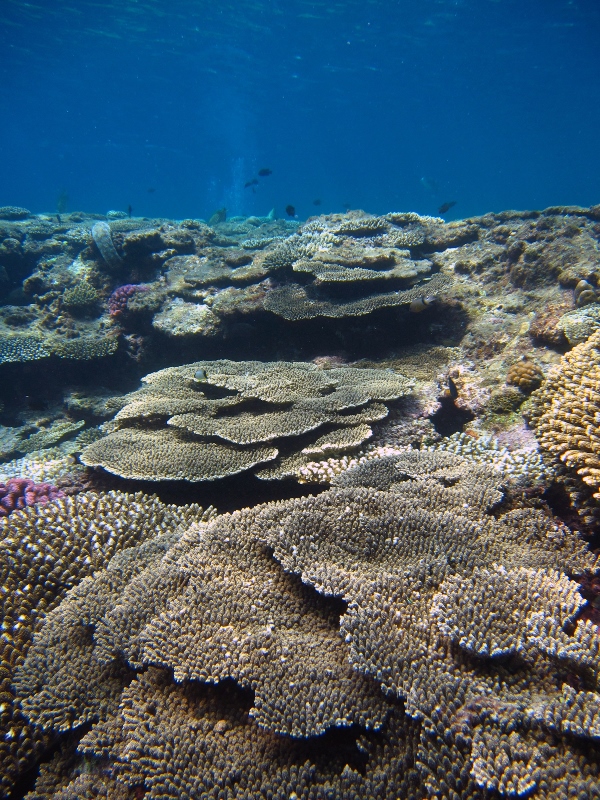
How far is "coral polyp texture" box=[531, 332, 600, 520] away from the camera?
3.00m

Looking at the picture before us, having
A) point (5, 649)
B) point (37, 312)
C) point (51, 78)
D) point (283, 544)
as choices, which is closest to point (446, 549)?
point (283, 544)

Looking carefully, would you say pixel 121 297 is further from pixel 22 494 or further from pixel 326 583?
pixel 326 583

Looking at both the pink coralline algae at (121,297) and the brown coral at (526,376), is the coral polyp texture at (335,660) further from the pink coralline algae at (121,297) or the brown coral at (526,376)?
the pink coralline algae at (121,297)

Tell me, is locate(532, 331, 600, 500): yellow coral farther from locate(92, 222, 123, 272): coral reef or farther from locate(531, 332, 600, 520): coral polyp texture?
locate(92, 222, 123, 272): coral reef

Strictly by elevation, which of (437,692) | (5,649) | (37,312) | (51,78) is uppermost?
(51,78)

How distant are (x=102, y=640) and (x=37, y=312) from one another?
1079cm

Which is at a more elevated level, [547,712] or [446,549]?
[446,549]

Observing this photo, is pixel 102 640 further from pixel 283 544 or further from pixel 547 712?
pixel 547 712

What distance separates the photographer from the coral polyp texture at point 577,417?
118 inches

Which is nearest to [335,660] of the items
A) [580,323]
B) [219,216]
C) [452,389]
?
[452,389]

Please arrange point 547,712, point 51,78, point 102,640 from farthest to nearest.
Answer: point 51,78, point 102,640, point 547,712

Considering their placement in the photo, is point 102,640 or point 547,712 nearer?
point 547,712

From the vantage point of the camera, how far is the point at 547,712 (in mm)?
1749

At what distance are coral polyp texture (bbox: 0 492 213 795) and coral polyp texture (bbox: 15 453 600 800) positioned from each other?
0.15 metres
